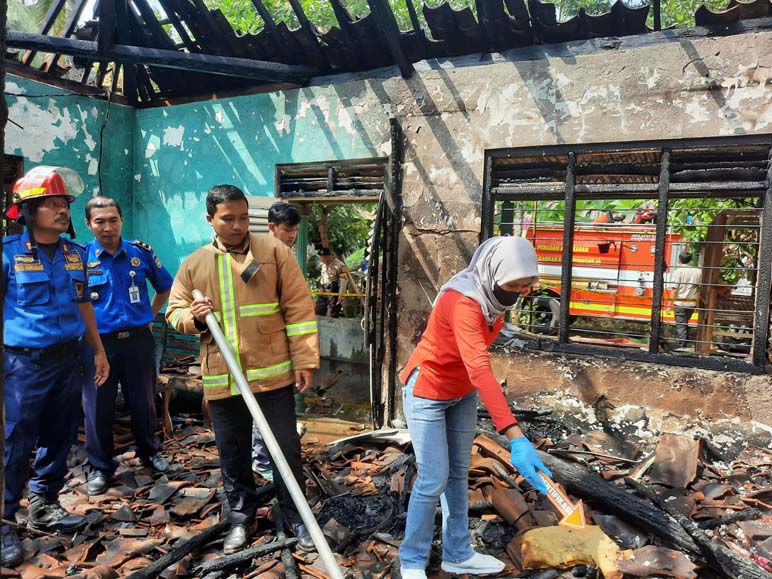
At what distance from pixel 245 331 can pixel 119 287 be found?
5.91 ft

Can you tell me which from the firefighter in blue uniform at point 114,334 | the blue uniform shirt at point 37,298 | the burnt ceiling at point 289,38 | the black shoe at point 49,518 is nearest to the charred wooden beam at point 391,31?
the burnt ceiling at point 289,38

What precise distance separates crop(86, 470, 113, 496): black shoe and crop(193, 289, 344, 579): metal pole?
222 cm

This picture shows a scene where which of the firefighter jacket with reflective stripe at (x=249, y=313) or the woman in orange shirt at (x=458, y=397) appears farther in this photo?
the firefighter jacket with reflective stripe at (x=249, y=313)

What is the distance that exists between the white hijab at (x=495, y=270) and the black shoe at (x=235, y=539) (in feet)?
7.09

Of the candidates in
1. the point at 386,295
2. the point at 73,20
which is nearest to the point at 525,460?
the point at 386,295

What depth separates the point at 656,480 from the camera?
4117 mm

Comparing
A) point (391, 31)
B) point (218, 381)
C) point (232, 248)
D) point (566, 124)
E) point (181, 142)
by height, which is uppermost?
point (391, 31)

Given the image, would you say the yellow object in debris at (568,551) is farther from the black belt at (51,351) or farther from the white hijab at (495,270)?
the black belt at (51,351)

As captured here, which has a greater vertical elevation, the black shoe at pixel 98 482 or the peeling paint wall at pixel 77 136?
the peeling paint wall at pixel 77 136

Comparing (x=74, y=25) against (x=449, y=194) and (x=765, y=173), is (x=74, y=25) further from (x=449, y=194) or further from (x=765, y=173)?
(x=765, y=173)

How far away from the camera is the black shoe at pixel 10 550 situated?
3.16 meters

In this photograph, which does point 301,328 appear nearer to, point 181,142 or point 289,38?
point 289,38

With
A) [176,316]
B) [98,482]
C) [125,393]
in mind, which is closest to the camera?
[176,316]

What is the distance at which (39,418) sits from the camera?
11.3 feet
